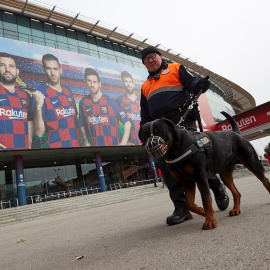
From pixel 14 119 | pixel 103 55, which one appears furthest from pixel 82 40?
pixel 14 119

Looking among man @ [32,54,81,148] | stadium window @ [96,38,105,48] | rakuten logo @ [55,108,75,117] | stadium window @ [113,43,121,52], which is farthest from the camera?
stadium window @ [113,43,121,52]

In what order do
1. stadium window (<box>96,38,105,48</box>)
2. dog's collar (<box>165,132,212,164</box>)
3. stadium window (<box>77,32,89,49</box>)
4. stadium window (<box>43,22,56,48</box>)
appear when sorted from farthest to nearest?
stadium window (<box>96,38,105,48</box>), stadium window (<box>77,32,89,49</box>), stadium window (<box>43,22,56,48</box>), dog's collar (<box>165,132,212,164</box>)

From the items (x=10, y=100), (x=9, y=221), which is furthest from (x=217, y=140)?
(x=10, y=100)

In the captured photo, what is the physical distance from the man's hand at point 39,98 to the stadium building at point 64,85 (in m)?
0.53

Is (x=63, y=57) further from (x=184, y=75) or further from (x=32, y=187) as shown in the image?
(x=184, y=75)

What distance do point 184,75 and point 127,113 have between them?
2282 centimetres

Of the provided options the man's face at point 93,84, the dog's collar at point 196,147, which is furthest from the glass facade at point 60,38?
the dog's collar at point 196,147

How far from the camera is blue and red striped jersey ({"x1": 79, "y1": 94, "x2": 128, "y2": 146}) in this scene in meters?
22.1

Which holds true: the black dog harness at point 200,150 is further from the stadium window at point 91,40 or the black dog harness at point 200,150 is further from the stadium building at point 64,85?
the stadium window at point 91,40

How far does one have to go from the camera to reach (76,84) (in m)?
23.2

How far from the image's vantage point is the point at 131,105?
26.1 meters

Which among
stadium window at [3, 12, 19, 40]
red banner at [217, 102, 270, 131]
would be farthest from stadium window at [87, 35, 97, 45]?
red banner at [217, 102, 270, 131]

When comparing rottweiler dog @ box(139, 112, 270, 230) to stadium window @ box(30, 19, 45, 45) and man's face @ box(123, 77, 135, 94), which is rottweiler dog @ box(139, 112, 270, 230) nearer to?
man's face @ box(123, 77, 135, 94)

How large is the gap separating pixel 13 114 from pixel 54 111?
336cm
